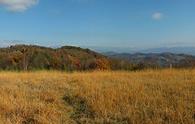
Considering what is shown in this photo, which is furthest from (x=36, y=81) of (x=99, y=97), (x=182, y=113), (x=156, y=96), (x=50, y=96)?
(x=182, y=113)

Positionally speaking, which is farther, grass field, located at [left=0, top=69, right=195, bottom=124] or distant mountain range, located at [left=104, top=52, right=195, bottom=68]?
distant mountain range, located at [left=104, top=52, right=195, bottom=68]

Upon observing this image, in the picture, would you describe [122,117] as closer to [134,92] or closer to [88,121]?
[88,121]

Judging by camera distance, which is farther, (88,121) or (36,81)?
(36,81)

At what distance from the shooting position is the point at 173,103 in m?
9.87

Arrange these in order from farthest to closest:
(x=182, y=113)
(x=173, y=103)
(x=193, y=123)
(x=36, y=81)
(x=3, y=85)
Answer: (x=36, y=81)
(x=3, y=85)
(x=173, y=103)
(x=182, y=113)
(x=193, y=123)

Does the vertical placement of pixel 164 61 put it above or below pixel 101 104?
below

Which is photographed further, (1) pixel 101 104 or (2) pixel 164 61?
(2) pixel 164 61

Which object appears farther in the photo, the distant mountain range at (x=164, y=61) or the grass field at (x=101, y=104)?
the distant mountain range at (x=164, y=61)

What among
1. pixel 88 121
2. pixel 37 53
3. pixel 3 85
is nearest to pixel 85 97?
pixel 88 121

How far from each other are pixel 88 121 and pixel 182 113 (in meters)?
2.12

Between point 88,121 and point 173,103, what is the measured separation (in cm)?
226

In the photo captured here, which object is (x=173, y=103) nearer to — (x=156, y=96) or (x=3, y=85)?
(x=156, y=96)

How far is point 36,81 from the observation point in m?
15.5

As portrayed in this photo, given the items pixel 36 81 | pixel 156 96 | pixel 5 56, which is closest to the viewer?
pixel 156 96
